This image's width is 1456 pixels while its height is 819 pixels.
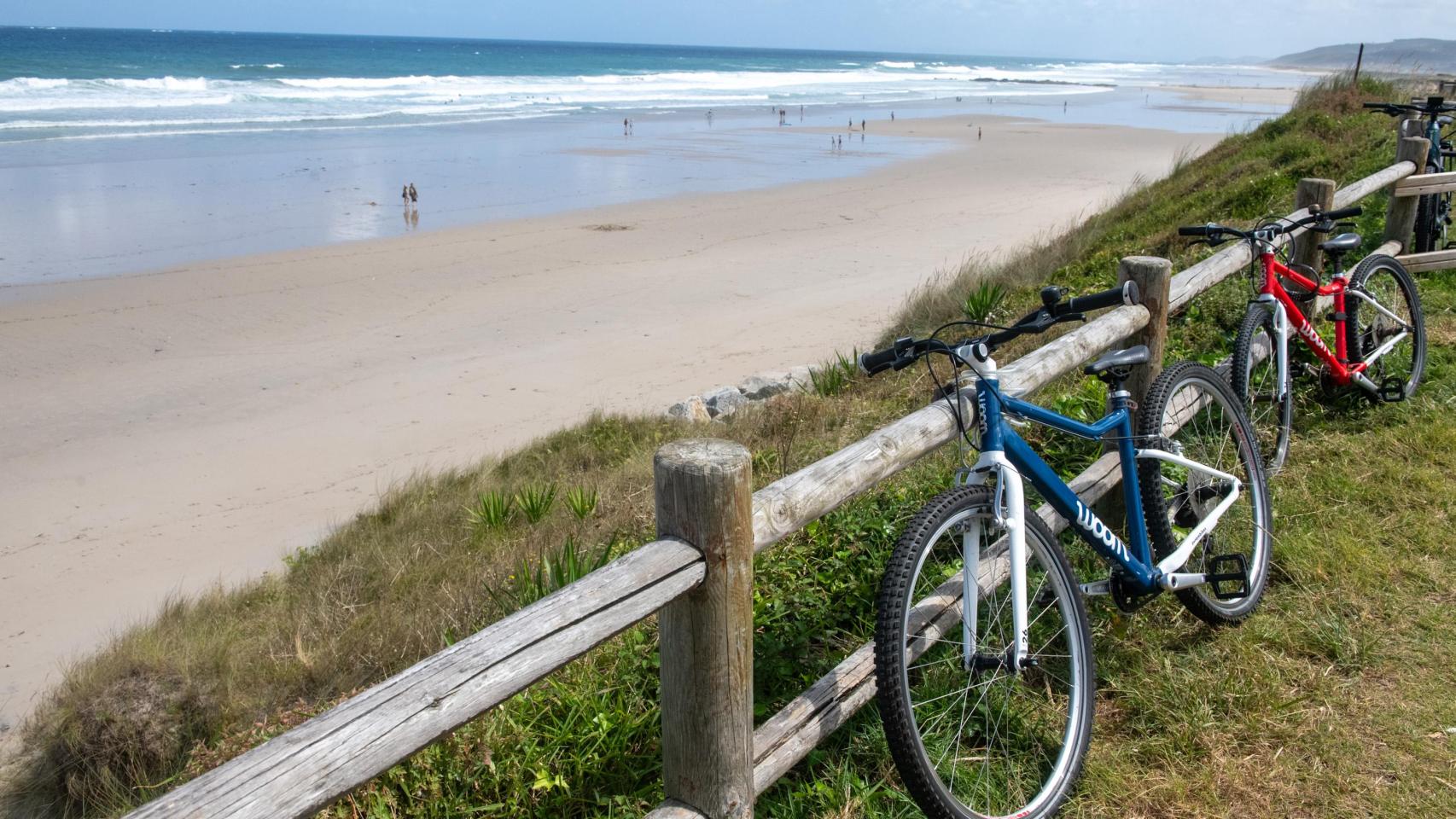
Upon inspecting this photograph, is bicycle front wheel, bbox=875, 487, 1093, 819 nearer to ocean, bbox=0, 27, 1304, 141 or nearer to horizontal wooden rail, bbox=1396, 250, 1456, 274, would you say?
horizontal wooden rail, bbox=1396, 250, 1456, 274

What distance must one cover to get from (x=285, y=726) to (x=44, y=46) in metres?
88.0


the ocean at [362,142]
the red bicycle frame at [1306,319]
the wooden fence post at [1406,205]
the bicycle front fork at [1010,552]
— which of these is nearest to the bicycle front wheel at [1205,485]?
the red bicycle frame at [1306,319]

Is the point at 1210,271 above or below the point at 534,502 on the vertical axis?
above

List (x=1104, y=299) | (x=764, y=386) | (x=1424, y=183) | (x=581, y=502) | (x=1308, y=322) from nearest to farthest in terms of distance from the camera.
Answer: (x=1104, y=299), (x=1308, y=322), (x=581, y=502), (x=1424, y=183), (x=764, y=386)

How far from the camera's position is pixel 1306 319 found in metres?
5.21

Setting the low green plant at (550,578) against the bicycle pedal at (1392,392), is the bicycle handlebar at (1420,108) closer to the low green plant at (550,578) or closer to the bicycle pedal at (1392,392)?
the bicycle pedal at (1392,392)

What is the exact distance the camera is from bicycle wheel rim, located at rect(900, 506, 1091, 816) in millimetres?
2934

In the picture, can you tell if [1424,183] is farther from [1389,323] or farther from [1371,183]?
[1389,323]

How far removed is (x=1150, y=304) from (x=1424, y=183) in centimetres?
448

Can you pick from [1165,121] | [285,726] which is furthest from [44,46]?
[285,726]

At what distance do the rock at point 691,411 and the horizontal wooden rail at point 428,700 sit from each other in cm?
626

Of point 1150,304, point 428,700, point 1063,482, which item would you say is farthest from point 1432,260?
point 428,700

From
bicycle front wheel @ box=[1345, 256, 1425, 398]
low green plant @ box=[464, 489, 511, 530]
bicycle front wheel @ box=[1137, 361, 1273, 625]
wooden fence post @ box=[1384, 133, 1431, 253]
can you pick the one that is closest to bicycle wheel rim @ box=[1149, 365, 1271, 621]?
bicycle front wheel @ box=[1137, 361, 1273, 625]

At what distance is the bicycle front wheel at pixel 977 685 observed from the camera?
2580mm
